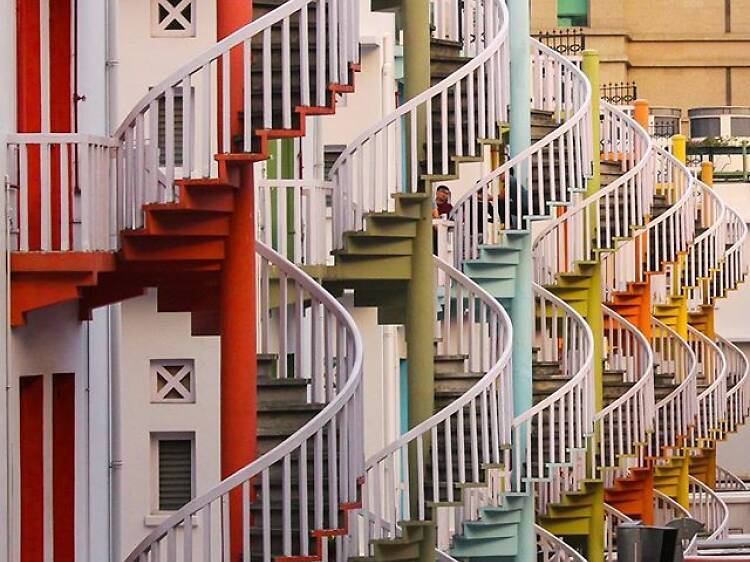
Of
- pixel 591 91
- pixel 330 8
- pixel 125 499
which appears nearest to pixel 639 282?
pixel 591 91

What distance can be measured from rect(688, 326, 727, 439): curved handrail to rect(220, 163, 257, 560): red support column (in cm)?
1846

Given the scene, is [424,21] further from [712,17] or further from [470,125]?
[712,17]

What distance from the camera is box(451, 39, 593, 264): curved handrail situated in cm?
2525

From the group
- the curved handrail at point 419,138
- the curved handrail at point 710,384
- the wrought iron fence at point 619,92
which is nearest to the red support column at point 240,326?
the curved handrail at point 419,138

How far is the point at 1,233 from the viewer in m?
15.6

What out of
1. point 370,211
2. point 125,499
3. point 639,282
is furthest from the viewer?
point 639,282

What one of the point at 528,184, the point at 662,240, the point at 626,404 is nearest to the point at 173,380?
the point at 528,184

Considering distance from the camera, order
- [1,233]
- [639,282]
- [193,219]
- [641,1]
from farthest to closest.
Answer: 1. [641,1]
2. [639,282]
3. [193,219]
4. [1,233]

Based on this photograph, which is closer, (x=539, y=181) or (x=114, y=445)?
(x=114, y=445)

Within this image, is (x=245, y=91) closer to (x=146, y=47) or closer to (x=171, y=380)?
(x=146, y=47)

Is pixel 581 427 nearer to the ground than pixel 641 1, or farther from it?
nearer to the ground

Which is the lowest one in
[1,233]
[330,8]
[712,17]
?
[1,233]

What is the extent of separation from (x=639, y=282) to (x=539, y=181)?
7.75 m

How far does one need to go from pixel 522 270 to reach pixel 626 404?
16.4 feet
